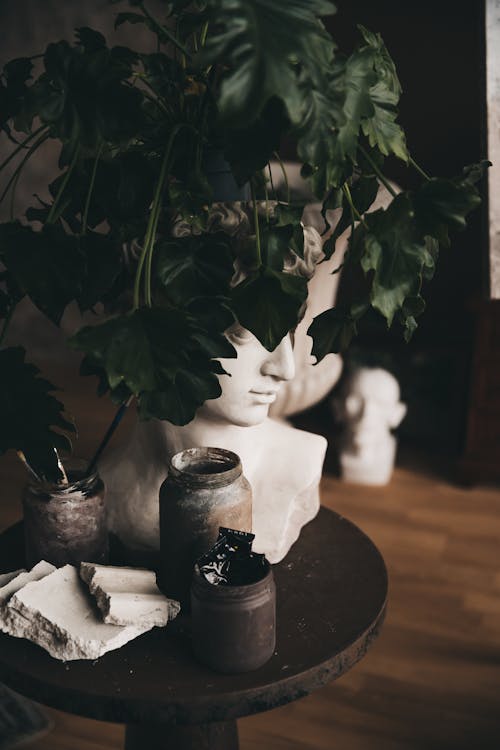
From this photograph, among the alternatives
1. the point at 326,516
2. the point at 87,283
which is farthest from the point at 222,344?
the point at 326,516

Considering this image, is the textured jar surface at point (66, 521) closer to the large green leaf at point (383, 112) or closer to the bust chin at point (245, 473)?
the bust chin at point (245, 473)

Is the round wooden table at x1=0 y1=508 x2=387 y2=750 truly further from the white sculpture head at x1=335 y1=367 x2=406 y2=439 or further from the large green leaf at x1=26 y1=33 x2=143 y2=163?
the white sculpture head at x1=335 y1=367 x2=406 y2=439

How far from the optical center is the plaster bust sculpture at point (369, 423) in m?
2.89

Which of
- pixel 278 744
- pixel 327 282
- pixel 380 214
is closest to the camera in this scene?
pixel 380 214

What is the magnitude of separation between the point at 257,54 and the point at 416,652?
1664mm

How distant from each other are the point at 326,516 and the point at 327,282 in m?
1.03

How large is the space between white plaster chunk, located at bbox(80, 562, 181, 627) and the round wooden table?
3 centimetres

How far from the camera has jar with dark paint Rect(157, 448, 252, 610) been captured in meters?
1.13

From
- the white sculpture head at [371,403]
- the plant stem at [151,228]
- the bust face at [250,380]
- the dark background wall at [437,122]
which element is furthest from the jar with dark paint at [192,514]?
the dark background wall at [437,122]

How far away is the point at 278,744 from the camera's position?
5.85 feet

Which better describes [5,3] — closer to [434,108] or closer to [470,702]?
[434,108]

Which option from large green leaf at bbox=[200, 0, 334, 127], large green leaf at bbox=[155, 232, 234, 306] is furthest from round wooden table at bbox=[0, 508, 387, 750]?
large green leaf at bbox=[200, 0, 334, 127]

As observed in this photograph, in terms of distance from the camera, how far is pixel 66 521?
118 cm

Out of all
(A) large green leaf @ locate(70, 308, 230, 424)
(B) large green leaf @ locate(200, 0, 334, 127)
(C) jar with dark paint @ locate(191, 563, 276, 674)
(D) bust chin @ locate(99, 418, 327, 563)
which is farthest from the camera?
(D) bust chin @ locate(99, 418, 327, 563)
